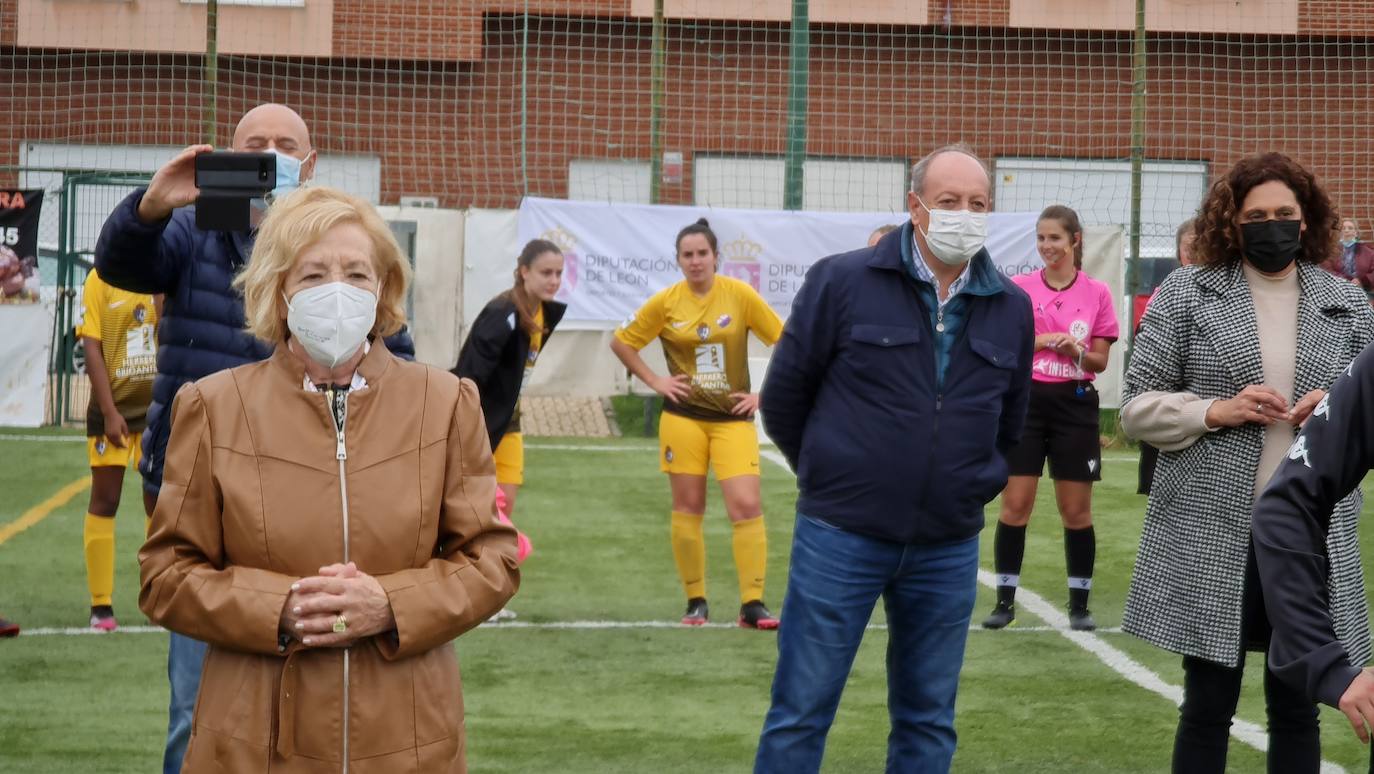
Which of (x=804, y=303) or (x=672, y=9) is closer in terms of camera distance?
(x=804, y=303)

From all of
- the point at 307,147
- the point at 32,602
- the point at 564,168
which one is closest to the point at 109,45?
the point at 564,168

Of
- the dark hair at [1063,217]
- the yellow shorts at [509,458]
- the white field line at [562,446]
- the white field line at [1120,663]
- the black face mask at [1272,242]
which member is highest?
the dark hair at [1063,217]

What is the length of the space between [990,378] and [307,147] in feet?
6.11

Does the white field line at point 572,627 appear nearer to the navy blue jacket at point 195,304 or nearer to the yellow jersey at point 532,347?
the yellow jersey at point 532,347

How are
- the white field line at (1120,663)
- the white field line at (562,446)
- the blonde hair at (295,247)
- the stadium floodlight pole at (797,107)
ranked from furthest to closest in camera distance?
the stadium floodlight pole at (797,107) → the white field line at (562,446) → the white field line at (1120,663) → the blonde hair at (295,247)

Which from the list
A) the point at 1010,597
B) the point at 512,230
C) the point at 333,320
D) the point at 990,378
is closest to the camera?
the point at 333,320

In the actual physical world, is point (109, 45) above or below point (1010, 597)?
→ above

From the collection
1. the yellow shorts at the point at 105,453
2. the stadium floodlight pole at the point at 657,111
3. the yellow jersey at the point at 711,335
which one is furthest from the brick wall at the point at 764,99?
the yellow shorts at the point at 105,453

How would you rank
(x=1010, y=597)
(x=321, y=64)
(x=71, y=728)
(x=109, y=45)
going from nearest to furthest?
(x=71, y=728), (x=1010, y=597), (x=109, y=45), (x=321, y=64)

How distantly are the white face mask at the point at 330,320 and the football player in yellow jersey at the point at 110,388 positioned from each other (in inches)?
200

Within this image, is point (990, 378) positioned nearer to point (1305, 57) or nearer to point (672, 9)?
point (672, 9)

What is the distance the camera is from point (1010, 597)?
27.4 ft

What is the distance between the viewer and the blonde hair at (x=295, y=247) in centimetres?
311

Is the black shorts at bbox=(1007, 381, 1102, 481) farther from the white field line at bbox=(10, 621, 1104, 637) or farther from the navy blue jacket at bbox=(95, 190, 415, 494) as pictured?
the navy blue jacket at bbox=(95, 190, 415, 494)
